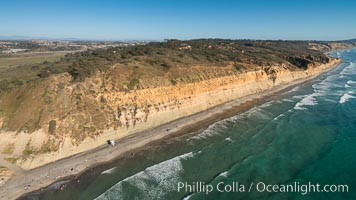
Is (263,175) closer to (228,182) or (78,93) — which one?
(228,182)

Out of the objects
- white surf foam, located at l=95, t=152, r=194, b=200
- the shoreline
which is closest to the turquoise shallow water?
white surf foam, located at l=95, t=152, r=194, b=200

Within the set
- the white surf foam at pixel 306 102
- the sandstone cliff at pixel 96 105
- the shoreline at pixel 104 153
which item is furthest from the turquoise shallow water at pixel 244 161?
the sandstone cliff at pixel 96 105

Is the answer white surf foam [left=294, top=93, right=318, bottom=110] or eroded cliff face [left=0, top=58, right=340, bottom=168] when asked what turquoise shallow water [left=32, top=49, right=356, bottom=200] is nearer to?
white surf foam [left=294, top=93, right=318, bottom=110]

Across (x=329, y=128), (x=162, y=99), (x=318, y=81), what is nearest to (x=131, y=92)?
(x=162, y=99)

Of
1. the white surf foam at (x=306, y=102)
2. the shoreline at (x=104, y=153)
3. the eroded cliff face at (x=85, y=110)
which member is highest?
the eroded cliff face at (x=85, y=110)

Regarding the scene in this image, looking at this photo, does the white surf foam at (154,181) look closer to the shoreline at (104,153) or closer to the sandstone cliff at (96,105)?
the shoreline at (104,153)

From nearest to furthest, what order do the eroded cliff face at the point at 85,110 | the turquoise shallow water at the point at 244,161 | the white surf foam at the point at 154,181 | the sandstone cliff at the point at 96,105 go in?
the white surf foam at the point at 154,181 < the turquoise shallow water at the point at 244,161 < the eroded cliff face at the point at 85,110 < the sandstone cliff at the point at 96,105
